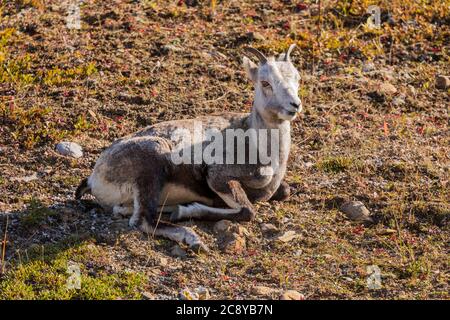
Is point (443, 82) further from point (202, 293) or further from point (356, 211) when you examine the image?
point (202, 293)

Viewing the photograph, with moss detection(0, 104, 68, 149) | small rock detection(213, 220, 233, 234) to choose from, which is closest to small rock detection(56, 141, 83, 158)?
moss detection(0, 104, 68, 149)

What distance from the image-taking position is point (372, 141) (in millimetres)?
12133

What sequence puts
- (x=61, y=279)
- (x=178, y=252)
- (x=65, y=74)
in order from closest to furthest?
(x=61, y=279) < (x=178, y=252) < (x=65, y=74)

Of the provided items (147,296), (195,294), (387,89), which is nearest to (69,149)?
(147,296)

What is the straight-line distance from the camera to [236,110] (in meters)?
12.7

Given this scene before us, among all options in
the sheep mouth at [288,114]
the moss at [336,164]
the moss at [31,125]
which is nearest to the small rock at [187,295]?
the sheep mouth at [288,114]

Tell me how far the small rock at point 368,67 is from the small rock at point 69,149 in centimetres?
487

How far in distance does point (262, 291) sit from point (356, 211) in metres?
2.23

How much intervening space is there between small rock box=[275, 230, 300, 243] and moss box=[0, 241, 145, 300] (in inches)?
68.6

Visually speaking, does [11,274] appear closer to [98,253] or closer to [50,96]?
[98,253]

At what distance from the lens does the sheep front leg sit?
9820mm

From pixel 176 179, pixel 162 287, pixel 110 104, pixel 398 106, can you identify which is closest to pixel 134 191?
pixel 176 179

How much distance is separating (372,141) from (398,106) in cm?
129

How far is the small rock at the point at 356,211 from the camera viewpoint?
10.2 m
